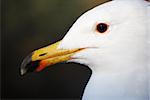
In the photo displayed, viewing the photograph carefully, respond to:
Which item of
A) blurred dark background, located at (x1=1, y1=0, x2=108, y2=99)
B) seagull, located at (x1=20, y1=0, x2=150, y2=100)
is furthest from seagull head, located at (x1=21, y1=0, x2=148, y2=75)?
blurred dark background, located at (x1=1, y1=0, x2=108, y2=99)

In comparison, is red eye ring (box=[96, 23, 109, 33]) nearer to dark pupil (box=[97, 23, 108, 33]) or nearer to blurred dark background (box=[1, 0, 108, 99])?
dark pupil (box=[97, 23, 108, 33])

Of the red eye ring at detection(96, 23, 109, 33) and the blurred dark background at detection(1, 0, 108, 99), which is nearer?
the red eye ring at detection(96, 23, 109, 33)

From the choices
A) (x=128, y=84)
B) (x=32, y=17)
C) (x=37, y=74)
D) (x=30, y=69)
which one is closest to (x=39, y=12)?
(x=32, y=17)

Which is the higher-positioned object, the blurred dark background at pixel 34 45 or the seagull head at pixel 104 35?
the seagull head at pixel 104 35

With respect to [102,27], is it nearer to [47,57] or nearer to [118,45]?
[118,45]

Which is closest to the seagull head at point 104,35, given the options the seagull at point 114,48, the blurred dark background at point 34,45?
the seagull at point 114,48

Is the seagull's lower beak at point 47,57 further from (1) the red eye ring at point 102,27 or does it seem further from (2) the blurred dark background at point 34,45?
(2) the blurred dark background at point 34,45

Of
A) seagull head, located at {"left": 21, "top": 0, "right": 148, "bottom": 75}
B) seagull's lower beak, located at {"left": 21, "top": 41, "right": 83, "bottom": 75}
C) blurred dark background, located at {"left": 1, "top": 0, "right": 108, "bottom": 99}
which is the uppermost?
seagull head, located at {"left": 21, "top": 0, "right": 148, "bottom": 75}

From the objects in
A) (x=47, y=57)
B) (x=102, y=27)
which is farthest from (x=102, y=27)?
(x=47, y=57)

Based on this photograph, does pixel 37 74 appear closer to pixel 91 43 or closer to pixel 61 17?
pixel 61 17
